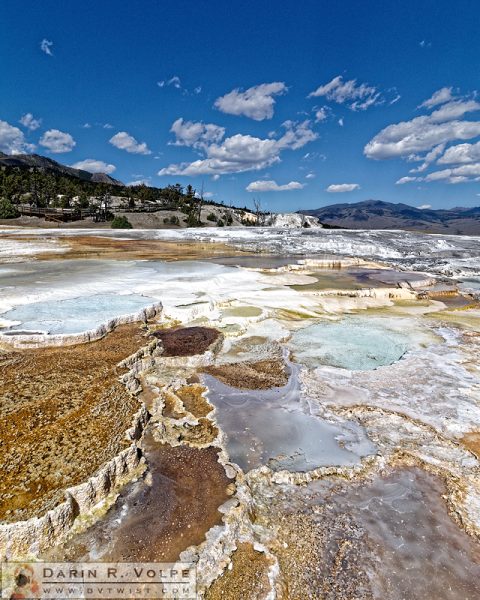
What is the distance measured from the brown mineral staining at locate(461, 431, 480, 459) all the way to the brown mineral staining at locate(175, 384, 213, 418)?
12.6 ft

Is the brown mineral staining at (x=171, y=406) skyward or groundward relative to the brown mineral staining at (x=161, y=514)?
skyward

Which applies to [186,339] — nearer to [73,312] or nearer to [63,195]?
[73,312]

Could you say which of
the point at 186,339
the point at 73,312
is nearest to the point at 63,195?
the point at 73,312

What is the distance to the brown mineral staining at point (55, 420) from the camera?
3.96m

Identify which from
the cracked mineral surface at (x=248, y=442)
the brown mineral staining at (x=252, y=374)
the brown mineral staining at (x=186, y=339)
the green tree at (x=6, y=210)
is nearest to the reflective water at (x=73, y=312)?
the cracked mineral surface at (x=248, y=442)

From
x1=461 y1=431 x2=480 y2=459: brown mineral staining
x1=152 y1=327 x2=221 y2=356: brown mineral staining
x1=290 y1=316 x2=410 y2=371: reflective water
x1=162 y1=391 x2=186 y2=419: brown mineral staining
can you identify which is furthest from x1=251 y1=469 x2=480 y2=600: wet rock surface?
x1=152 y1=327 x2=221 y2=356: brown mineral staining

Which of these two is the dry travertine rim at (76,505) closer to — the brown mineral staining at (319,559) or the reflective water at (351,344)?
the brown mineral staining at (319,559)

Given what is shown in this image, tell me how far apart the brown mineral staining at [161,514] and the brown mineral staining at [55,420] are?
0.50m

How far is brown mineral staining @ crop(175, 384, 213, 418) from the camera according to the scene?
5.97m

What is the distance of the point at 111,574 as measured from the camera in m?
3.19

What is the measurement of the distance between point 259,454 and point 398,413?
97.8 inches

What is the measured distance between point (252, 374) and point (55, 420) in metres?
3.64

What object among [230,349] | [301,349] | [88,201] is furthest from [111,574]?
[88,201]

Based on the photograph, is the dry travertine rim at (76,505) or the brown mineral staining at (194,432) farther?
the brown mineral staining at (194,432)
